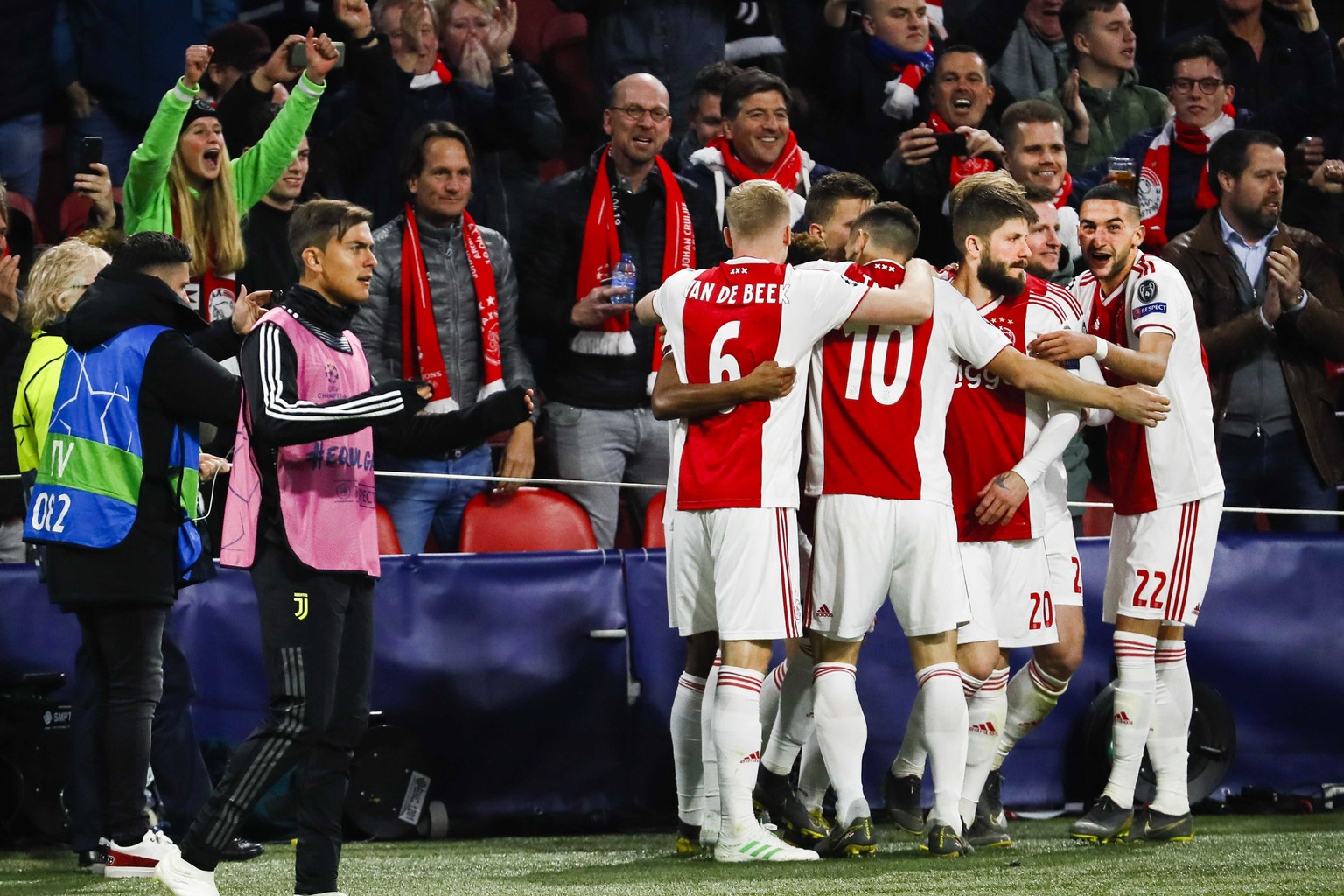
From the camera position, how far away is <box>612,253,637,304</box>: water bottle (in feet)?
26.5

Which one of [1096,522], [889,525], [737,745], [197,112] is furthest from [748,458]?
[1096,522]

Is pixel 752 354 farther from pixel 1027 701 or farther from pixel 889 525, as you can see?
pixel 1027 701

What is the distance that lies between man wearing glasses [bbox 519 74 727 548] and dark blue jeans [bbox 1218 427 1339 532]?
2.75 meters

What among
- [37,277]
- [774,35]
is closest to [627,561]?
[37,277]

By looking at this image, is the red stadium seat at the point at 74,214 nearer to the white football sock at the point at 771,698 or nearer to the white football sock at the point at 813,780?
the white football sock at the point at 771,698

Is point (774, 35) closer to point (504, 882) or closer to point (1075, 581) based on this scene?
point (1075, 581)

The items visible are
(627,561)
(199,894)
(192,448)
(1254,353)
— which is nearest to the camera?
(199,894)

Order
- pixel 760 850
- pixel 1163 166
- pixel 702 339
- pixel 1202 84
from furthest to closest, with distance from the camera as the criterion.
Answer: pixel 1202 84
pixel 1163 166
pixel 702 339
pixel 760 850

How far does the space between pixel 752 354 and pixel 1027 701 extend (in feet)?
6.00

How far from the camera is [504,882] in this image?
532 cm

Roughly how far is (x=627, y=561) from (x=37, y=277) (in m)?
2.61

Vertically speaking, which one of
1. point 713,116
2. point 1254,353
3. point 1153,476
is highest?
point 713,116

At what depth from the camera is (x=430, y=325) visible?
8008mm

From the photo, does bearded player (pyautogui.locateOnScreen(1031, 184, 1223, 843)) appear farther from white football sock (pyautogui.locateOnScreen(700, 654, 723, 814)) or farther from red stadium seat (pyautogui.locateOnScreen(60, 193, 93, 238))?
red stadium seat (pyautogui.locateOnScreen(60, 193, 93, 238))
